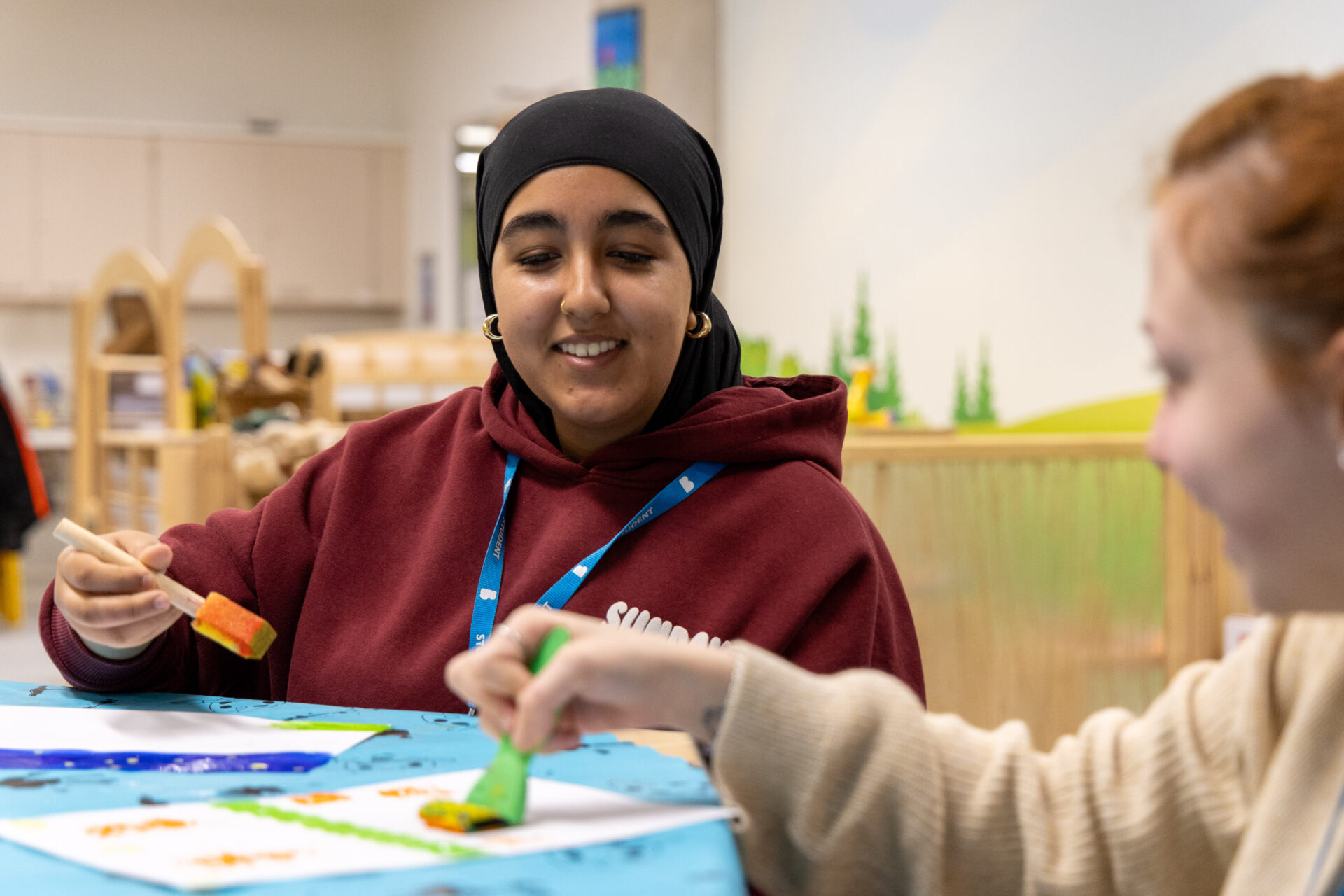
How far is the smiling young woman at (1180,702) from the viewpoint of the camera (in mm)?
559

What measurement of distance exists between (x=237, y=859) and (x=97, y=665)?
1.60ft

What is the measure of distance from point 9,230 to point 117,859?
→ 7695mm

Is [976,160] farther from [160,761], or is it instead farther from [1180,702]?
[160,761]

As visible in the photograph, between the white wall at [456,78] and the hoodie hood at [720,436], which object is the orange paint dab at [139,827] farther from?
the white wall at [456,78]

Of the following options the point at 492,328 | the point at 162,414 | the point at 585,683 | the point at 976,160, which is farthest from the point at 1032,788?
the point at 162,414

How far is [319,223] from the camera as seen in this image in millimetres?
7977

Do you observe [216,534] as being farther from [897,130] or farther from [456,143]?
[456,143]

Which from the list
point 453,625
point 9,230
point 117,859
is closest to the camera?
point 117,859

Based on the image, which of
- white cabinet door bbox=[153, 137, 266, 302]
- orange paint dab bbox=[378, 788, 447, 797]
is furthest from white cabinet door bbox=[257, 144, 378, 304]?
orange paint dab bbox=[378, 788, 447, 797]

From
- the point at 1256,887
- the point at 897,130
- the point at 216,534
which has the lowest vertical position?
the point at 1256,887

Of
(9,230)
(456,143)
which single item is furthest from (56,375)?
(456,143)

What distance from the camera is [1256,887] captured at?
639 millimetres

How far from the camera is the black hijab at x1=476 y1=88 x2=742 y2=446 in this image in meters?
1.10

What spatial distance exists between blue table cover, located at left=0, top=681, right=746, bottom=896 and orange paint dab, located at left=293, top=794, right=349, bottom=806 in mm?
17
